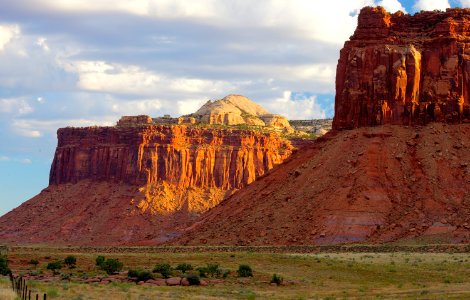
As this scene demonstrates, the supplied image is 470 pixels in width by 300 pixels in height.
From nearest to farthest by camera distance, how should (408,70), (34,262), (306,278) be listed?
(306,278) < (34,262) < (408,70)

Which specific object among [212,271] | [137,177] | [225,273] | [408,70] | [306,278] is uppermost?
[408,70]

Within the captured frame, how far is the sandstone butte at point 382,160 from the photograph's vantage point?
87.2 meters

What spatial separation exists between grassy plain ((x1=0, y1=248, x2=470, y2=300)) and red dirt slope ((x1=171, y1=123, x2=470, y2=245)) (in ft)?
39.2

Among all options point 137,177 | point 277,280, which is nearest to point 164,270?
point 277,280

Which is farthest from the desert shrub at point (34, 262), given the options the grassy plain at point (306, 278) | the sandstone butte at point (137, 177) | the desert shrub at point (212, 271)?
the sandstone butte at point (137, 177)

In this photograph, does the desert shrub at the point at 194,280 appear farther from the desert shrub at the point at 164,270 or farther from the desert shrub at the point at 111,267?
the desert shrub at the point at 111,267

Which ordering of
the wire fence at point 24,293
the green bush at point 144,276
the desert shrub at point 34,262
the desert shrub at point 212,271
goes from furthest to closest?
the desert shrub at point 34,262 → the desert shrub at point 212,271 → the green bush at point 144,276 → the wire fence at point 24,293

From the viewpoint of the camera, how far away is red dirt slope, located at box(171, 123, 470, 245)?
86062 mm

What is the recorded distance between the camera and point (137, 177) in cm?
14550

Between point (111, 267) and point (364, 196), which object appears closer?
point (111, 267)

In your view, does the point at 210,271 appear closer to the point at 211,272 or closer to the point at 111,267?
the point at 211,272

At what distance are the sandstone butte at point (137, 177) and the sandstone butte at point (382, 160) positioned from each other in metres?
33.3

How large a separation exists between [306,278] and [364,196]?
34.2 meters

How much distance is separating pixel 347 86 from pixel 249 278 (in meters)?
48.9
